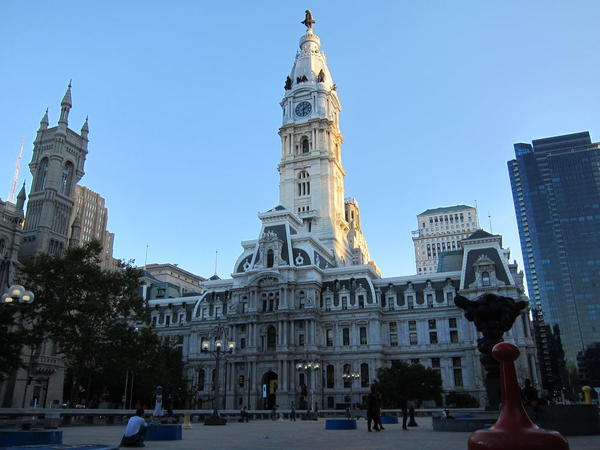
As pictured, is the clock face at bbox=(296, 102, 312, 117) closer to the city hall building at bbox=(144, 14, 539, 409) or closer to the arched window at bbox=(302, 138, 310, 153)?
the arched window at bbox=(302, 138, 310, 153)

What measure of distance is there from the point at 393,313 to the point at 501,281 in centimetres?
1600

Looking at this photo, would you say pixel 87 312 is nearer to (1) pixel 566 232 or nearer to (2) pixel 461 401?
(2) pixel 461 401

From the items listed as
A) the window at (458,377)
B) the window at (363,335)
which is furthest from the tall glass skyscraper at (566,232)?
the window at (363,335)

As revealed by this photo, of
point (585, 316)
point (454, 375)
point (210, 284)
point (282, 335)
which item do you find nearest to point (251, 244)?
point (210, 284)

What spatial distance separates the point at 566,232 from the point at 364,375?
334ft

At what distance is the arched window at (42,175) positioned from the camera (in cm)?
6888

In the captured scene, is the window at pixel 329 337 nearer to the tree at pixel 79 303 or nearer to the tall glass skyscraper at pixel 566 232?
the tree at pixel 79 303

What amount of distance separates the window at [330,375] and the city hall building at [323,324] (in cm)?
16

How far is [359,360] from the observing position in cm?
7362

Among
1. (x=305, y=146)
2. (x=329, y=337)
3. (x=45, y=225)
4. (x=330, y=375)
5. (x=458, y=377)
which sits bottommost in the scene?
(x=458, y=377)

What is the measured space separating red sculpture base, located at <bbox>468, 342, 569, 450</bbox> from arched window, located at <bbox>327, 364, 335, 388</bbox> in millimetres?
73081

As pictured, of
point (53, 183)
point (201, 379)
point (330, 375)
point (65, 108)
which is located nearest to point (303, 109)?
point (65, 108)

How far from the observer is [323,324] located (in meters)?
77.7

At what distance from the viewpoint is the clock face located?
358 ft
